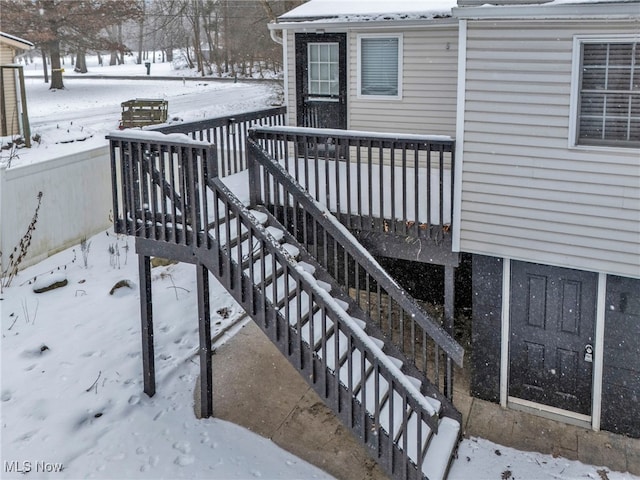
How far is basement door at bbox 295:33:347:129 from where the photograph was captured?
9.70m

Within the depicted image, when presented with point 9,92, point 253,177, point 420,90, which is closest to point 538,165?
point 253,177

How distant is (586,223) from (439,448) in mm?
2362

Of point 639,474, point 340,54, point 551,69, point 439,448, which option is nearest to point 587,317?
point 639,474

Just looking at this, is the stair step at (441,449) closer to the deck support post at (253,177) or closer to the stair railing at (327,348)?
the stair railing at (327,348)

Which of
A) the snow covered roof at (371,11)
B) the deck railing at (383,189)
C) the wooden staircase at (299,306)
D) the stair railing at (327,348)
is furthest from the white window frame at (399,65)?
the stair railing at (327,348)

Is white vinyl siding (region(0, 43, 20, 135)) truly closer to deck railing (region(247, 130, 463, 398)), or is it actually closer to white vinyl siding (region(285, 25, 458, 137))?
white vinyl siding (region(285, 25, 458, 137))

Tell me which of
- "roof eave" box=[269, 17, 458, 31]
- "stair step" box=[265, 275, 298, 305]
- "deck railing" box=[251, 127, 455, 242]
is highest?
"roof eave" box=[269, 17, 458, 31]

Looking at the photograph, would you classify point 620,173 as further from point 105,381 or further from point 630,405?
point 105,381

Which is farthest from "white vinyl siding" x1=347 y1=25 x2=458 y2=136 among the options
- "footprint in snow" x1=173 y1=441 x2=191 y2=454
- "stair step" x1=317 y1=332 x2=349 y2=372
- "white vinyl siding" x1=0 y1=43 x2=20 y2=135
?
"white vinyl siding" x1=0 y1=43 x2=20 y2=135

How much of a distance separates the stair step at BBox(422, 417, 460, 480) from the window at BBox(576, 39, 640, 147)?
2.80 meters

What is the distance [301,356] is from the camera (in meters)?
5.63

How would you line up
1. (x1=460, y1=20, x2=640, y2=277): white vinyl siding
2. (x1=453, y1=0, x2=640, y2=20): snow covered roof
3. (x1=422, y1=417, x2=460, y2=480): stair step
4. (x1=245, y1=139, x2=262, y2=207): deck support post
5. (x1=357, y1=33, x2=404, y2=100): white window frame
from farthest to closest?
(x1=357, y1=33, x2=404, y2=100): white window frame < (x1=245, y1=139, x2=262, y2=207): deck support post < (x1=460, y1=20, x2=640, y2=277): white vinyl siding < (x1=422, y1=417, x2=460, y2=480): stair step < (x1=453, y1=0, x2=640, y2=20): snow covered roof

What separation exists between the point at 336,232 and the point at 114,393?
2882 mm

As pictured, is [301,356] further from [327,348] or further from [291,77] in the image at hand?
[291,77]
